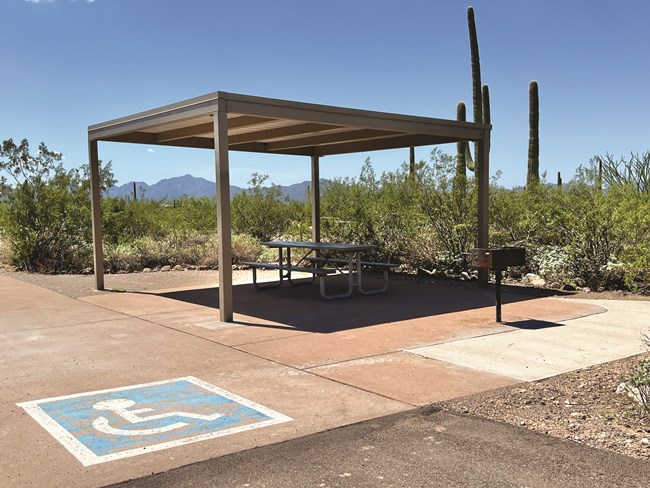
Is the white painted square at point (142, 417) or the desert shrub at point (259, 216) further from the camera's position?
the desert shrub at point (259, 216)

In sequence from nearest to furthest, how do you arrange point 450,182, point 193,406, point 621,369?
point 193,406 → point 621,369 → point 450,182

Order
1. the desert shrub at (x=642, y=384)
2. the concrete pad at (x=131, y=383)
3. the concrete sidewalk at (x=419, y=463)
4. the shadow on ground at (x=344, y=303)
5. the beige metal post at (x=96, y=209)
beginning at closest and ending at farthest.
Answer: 1. the concrete sidewalk at (x=419, y=463)
2. the concrete pad at (x=131, y=383)
3. the desert shrub at (x=642, y=384)
4. the shadow on ground at (x=344, y=303)
5. the beige metal post at (x=96, y=209)

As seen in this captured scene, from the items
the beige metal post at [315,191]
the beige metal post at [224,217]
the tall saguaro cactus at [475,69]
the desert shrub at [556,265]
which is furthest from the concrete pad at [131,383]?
the tall saguaro cactus at [475,69]

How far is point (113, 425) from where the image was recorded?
457cm

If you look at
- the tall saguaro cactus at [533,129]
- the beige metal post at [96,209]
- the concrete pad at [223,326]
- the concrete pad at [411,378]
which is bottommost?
the concrete pad at [411,378]

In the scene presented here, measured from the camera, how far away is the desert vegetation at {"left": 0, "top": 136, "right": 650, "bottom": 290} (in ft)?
37.2

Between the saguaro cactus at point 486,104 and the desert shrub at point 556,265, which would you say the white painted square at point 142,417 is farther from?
the saguaro cactus at point 486,104

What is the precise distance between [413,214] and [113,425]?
1005 cm

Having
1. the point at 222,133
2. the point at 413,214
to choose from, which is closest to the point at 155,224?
the point at 413,214

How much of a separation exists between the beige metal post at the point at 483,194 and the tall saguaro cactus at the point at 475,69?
1244cm

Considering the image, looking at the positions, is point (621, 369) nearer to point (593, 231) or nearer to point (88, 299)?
point (593, 231)

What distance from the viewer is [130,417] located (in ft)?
15.5

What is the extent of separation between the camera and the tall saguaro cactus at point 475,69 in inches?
944

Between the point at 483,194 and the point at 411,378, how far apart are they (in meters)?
6.86
